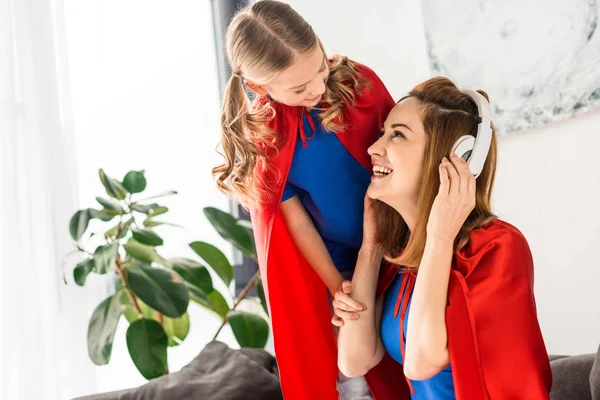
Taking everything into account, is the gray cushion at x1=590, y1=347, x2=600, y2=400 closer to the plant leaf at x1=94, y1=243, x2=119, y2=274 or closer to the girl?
the girl

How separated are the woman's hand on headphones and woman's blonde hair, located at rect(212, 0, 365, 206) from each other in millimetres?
305

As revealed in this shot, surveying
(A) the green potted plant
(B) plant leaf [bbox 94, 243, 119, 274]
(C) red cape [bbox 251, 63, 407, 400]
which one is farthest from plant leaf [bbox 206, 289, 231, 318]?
(C) red cape [bbox 251, 63, 407, 400]

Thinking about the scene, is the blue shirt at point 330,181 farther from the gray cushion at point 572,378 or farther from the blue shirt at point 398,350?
the gray cushion at point 572,378

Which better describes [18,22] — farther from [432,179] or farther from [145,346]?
[432,179]

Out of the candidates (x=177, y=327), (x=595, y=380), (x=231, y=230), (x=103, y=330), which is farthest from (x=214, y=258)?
(x=595, y=380)

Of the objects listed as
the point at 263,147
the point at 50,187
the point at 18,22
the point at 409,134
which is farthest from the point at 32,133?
the point at 409,134

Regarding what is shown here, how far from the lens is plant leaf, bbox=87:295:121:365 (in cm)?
227

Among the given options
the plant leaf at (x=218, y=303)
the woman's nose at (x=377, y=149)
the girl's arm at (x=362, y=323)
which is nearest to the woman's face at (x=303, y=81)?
the woman's nose at (x=377, y=149)

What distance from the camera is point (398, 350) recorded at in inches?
56.9

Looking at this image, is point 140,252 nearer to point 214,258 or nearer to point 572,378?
point 214,258

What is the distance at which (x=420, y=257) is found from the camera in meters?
1.38

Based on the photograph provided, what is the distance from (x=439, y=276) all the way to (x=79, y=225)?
1504mm

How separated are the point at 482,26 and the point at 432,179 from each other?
3.23 ft

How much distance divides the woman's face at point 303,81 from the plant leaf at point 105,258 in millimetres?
1132
